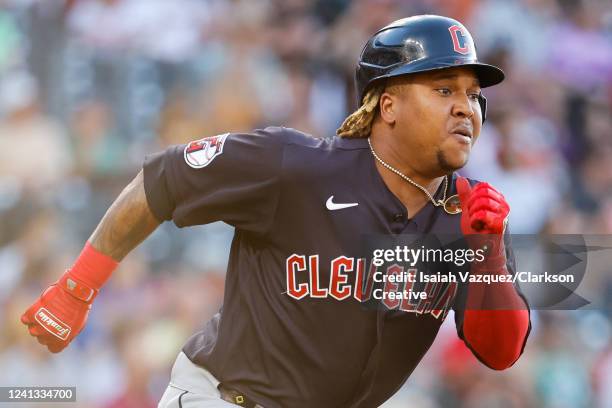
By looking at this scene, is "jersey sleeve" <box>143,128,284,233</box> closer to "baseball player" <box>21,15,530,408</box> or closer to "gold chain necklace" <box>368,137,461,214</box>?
"baseball player" <box>21,15,530,408</box>

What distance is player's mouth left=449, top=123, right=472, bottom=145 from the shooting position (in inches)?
127

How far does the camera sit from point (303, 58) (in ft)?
24.1

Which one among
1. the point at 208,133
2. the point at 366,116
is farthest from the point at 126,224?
the point at 208,133

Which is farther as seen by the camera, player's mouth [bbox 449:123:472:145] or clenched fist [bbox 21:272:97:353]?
clenched fist [bbox 21:272:97:353]

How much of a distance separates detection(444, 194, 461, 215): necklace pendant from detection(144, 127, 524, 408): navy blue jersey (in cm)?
3

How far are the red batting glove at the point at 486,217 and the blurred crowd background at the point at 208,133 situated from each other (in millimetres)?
3019

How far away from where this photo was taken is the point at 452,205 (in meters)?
3.41

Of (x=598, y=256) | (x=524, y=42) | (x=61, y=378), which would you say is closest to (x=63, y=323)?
(x=598, y=256)

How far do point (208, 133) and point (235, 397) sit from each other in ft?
13.2

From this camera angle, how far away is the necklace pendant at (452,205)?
3395 millimetres

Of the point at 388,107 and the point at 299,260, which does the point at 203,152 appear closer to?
the point at 299,260

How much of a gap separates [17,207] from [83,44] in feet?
4.32

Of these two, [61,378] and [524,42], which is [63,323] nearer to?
[61,378]

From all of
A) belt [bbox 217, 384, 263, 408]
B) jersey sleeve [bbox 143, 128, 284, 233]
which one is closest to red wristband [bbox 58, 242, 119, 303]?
jersey sleeve [bbox 143, 128, 284, 233]
